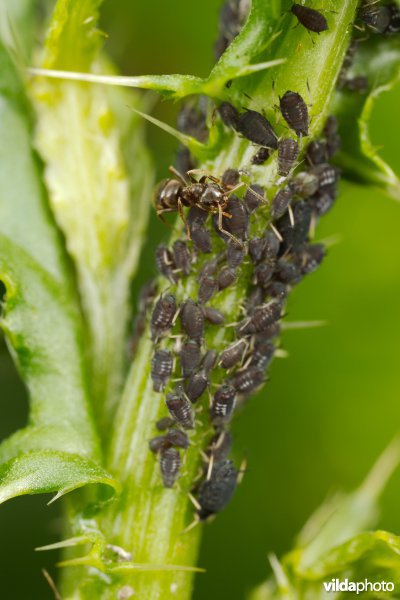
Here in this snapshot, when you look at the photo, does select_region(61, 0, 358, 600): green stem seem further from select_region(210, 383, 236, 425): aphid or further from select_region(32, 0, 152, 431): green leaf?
select_region(32, 0, 152, 431): green leaf

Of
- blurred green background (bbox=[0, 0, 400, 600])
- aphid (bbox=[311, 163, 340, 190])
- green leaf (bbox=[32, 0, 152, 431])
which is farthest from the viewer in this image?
blurred green background (bbox=[0, 0, 400, 600])

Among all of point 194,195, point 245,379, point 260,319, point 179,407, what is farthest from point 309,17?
point 179,407

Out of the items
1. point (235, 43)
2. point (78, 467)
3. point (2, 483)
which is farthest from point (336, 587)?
point (235, 43)

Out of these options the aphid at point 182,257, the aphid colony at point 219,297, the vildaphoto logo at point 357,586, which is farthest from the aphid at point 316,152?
the vildaphoto logo at point 357,586

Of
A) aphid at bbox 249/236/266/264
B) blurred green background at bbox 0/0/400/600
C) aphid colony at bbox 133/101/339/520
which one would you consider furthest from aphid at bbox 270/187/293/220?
blurred green background at bbox 0/0/400/600

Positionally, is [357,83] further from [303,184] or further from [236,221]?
[236,221]
